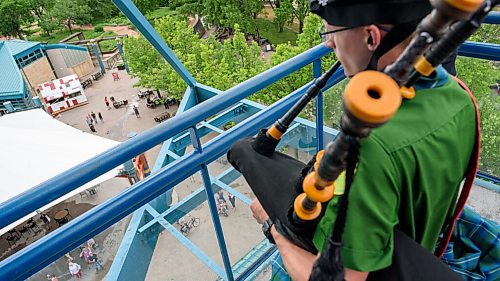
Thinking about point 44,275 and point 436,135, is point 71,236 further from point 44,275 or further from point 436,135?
point 44,275

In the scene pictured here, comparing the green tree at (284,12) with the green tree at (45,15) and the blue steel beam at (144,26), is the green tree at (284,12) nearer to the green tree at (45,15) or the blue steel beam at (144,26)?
the green tree at (45,15)

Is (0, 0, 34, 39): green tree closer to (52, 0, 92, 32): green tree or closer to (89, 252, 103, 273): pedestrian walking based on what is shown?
(52, 0, 92, 32): green tree

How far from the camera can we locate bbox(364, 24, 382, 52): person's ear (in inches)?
33.3

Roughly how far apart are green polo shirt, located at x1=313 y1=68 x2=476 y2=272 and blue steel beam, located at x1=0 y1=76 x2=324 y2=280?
0.70 meters

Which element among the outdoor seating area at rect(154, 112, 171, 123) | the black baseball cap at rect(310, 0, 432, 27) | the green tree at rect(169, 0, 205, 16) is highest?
the black baseball cap at rect(310, 0, 432, 27)

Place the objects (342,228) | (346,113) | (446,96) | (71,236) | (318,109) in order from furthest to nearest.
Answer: (318,109) < (71,236) < (446,96) < (342,228) < (346,113)

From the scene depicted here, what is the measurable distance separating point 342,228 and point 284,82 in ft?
38.1

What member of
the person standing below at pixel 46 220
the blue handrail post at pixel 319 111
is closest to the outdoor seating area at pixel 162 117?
the person standing below at pixel 46 220

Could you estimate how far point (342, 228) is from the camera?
0.72 meters

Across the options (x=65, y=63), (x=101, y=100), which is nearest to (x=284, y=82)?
(x=101, y=100)

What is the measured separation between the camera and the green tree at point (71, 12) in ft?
88.0

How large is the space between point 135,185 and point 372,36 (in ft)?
3.07

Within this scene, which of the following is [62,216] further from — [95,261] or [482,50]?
[482,50]

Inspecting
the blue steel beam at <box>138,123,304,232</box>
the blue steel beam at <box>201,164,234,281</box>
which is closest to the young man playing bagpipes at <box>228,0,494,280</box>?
the blue steel beam at <box>201,164,234,281</box>
